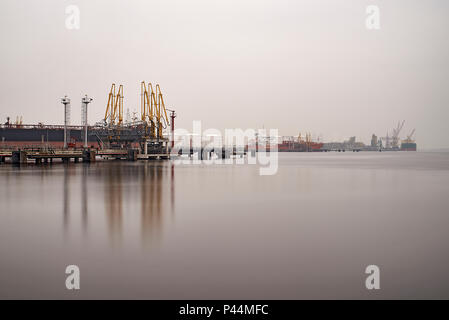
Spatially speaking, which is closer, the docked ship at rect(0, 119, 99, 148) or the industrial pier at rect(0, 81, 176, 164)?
the industrial pier at rect(0, 81, 176, 164)

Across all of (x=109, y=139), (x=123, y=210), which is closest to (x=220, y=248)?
(x=123, y=210)

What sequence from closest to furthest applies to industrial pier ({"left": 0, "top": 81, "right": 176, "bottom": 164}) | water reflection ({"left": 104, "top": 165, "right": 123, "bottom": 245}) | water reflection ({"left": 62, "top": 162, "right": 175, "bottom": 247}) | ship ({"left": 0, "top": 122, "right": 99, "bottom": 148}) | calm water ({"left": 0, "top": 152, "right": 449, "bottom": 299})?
1. calm water ({"left": 0, "top": 152, "right": 449, "bottom": 299})
2. water reflection ({"left": 104, "top": 165, "right": 123, "bottom": 245})
3. water reflection ({"left": 62, "top": 162, "right": 175, "bottom": 247})
4. industrial pier ({"left": 0, "top": 81, "right": 176, "bottom": 164})
5. ship ({"left": 0, "top": 122, "right": 99, "bottom": 148})

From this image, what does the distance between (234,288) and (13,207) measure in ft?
38.9

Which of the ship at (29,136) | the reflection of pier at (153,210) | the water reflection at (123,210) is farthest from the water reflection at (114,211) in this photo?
the ship at (29,136)

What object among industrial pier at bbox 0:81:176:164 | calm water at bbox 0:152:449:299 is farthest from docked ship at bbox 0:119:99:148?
calm water at bbox 0:152:449:299

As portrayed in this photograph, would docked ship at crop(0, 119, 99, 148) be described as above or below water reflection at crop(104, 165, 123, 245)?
above

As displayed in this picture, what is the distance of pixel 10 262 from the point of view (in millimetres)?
7844

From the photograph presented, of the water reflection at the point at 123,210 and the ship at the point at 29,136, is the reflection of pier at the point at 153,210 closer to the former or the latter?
the water reflection at the point at 123,210

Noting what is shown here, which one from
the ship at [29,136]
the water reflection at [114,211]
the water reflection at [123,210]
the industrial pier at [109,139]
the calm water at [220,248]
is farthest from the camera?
the ship at [29,136]

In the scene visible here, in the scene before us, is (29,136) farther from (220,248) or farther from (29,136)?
(220,248)

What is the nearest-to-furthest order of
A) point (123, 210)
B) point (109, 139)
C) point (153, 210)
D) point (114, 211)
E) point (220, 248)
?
point (220, 248)
point (114, 211)
point (123, 210)
point (153, 210)
point (109, 139)

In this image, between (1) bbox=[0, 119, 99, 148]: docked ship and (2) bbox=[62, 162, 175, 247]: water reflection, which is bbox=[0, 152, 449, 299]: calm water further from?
(1) bbox=[0, 119, 99, 148]: docked ship
